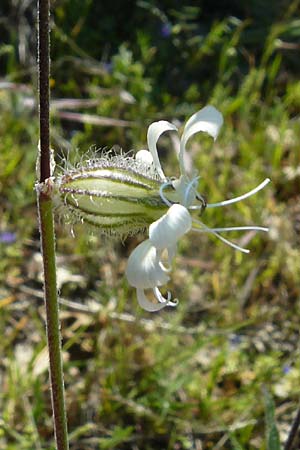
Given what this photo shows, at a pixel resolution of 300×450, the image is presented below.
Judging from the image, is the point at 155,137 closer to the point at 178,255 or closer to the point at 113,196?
the point at 113,196

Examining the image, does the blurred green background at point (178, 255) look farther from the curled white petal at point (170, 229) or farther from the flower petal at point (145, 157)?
the curled white petal at point (170, 229)

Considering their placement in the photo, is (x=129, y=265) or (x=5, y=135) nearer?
(x=129, y=265)

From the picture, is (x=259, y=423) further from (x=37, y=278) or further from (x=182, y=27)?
(x=182, y=27)

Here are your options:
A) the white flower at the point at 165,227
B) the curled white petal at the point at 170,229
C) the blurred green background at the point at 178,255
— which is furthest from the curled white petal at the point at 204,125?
the blurred green background at the point at 178,255

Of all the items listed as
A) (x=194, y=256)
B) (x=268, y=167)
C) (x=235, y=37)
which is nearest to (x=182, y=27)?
(x=235, y=37)

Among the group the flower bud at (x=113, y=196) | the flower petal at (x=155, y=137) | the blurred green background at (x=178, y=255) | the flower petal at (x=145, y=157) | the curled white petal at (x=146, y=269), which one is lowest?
the blurred green background at (x=178, y=255)

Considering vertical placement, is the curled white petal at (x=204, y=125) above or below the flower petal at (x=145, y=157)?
above
